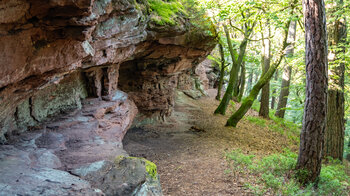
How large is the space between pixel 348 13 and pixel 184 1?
705 cm

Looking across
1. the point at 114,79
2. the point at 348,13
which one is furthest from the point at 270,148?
the point at 114,79

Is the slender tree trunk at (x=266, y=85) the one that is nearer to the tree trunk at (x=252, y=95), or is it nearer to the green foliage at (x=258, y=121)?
the green foliage at (x=258, y=121)

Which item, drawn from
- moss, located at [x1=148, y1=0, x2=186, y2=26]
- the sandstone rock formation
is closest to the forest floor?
the sandstone rock formation

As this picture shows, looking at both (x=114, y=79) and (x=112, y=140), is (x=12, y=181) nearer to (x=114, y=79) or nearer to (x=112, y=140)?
(x=112, y=140)

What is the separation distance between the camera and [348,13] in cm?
800

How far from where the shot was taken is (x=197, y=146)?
9516 millimetres

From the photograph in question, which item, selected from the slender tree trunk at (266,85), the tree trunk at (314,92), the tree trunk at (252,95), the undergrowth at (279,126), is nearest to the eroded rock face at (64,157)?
the tree trunk at (314,92)

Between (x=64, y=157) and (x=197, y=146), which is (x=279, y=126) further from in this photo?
(x=64, y=157)

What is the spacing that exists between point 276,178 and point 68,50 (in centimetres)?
575

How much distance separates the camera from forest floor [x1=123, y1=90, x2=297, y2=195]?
19.8 ft

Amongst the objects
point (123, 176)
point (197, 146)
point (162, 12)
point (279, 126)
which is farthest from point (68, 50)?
point (279, 126)

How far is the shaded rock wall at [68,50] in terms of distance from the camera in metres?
3.19

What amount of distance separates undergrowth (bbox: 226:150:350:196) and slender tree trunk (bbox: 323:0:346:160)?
1815 millimetres

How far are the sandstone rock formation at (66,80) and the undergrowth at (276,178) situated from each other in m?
3.35
